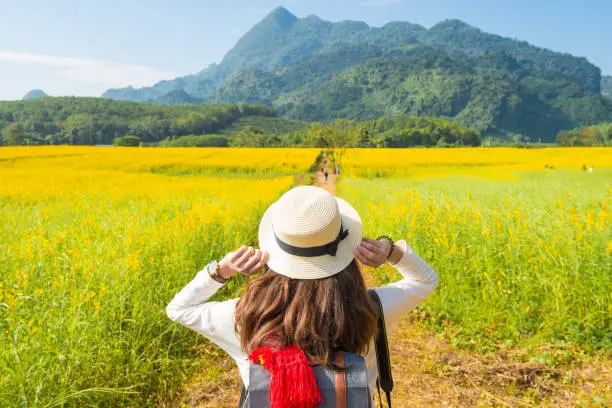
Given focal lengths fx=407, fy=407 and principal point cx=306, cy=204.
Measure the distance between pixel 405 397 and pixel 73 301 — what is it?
A: 2.59 meters

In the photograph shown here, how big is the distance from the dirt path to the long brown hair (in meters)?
2.16

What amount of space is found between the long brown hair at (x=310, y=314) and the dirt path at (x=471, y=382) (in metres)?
2.16

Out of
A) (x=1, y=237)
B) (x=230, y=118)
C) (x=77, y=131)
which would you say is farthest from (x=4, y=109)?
(x=1, y=237)

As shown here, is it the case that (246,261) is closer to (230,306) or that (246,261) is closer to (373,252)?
(230,306)

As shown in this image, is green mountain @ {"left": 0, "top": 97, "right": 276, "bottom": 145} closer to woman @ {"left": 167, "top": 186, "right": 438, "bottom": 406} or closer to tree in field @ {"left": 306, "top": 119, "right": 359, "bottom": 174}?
tree in field @ {"left": 306, "top": 119, "right": 359, "bottom": 174}

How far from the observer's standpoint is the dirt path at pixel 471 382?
3021 millimetres

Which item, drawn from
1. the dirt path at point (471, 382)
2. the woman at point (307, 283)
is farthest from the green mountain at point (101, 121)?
the woman at point (307, 283)

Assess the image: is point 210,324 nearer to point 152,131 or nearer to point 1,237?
point 1,237

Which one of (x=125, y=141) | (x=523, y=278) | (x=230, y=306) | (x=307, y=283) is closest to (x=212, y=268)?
(x=230, y=306)

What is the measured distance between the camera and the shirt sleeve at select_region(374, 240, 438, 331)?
157 cm

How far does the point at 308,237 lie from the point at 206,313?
57 centimetres

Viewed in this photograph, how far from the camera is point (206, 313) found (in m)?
1.51

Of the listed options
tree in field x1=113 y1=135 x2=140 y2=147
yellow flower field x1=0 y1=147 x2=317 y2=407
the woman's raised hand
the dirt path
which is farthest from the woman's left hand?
tree in field x1=113 y1=135 x2=140 y2=147

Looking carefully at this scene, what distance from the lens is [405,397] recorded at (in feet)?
10.4
